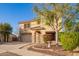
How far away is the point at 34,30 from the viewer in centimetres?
1353

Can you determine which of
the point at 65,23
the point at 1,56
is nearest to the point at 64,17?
the point at 65,23

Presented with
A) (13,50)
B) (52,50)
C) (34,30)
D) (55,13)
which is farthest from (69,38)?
(13,50)

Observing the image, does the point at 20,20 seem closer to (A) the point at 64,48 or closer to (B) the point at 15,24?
(B) the point at 15,24

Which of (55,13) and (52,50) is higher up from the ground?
(55,13)

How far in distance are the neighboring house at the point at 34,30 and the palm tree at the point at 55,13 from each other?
13cm

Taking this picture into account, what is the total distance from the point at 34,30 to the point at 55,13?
2.22ft

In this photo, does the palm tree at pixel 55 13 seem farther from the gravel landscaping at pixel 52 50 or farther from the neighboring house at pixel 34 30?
the gravel landscaping at pixel 52 50

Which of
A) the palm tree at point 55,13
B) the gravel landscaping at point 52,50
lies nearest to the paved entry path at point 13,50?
the gravel landscaping at point 52,50

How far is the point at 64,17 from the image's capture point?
44.0 feet

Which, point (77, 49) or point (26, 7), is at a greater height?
point (26, 7)

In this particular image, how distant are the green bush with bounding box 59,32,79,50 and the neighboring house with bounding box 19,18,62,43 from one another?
0.81 ft

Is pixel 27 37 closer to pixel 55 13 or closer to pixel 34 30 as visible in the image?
pixel 34 30

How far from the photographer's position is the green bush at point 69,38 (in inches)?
529

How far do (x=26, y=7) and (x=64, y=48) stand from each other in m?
1.39
